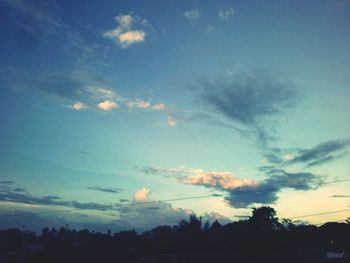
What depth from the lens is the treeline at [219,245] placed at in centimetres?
4826

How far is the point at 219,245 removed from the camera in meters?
60.0

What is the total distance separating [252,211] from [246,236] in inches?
1070

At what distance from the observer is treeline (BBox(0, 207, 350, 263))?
48.3 m

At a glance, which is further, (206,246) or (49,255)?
(49,255)

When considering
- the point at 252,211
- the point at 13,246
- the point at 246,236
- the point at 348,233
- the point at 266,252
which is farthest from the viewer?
the point at 13,246

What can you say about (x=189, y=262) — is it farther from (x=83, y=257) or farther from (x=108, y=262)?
(x=83, y=257)

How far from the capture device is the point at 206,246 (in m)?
61.5

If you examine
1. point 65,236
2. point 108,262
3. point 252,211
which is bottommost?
point 108,262

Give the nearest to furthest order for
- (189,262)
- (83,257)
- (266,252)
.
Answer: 1. (189,262)
2. (266,252)
3. (83,257)

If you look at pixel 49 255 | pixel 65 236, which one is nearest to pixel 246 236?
pixel 49 255

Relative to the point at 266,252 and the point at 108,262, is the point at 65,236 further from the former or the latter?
the point at 266,252

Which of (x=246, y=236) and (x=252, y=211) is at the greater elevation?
(x=252, y=211)

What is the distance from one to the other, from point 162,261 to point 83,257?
33440 mm

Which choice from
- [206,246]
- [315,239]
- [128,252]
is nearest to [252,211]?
[315,239]
